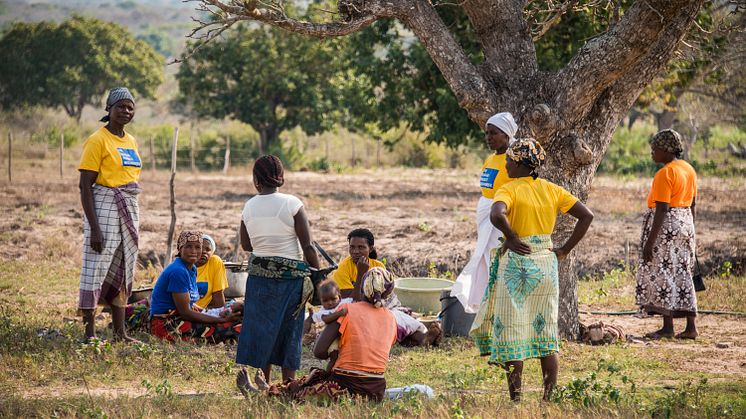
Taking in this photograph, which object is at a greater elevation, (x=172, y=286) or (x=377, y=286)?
(x=377, y=286)

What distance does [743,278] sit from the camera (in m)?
9.69

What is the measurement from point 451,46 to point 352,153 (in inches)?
1080

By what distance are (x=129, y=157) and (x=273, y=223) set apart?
2077mm

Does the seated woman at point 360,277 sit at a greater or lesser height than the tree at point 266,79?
lesser

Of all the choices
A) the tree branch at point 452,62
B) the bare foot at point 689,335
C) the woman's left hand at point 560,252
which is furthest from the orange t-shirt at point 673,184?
the woman's left hand at point 560,252

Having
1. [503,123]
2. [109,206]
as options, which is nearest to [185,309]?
[109,206]

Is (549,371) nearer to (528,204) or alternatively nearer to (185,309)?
(528,204)

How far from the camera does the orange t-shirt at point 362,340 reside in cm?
471

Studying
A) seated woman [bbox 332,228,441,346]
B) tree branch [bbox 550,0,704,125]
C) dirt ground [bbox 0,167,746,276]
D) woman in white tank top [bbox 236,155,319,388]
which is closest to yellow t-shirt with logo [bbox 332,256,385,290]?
seated woman [bbox 332,228,441,346]

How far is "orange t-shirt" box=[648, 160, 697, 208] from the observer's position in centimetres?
706

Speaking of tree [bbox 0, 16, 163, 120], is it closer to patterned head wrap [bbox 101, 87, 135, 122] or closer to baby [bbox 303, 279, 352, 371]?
patterned head wrap [bbox 101, 87, 135, 122]

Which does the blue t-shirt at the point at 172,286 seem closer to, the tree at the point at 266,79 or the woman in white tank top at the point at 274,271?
the woman in white tank top at the point at 274,271

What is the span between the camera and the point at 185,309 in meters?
6.85

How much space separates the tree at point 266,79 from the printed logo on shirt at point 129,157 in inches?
990
